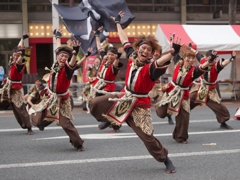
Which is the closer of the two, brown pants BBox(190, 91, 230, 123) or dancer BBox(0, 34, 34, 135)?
dancer BBox(0, 34, 34, 135)

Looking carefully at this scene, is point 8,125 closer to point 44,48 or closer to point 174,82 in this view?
point 174,82

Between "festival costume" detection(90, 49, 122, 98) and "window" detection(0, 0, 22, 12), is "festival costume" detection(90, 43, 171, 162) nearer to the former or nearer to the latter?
"festival costume" detection(90, 49, 122, 98)

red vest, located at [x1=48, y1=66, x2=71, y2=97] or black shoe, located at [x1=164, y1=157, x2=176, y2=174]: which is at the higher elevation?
red vest, located at [x1=48, y1=66, x2=71, y2=97]

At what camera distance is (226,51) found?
15508 mm

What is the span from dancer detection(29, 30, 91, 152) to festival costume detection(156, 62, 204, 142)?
5.69 ft

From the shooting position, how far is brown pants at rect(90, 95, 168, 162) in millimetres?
5355

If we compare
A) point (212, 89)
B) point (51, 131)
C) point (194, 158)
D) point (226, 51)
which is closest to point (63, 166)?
point (194, 158)

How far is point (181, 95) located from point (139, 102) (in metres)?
2.27

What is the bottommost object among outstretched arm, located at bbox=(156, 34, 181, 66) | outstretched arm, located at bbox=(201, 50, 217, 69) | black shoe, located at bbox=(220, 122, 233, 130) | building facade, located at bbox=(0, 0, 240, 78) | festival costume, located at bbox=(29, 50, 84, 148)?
black shoe, located at bbox=(220, 122, 233, 130)

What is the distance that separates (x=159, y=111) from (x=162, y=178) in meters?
2.91

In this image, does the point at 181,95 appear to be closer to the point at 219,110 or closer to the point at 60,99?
the point at 219,110

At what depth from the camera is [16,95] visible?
29.1ft

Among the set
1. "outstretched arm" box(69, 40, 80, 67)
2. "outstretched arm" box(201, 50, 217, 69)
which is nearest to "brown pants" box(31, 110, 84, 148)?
"outstretched arm" box(69, 40, 80, 67)

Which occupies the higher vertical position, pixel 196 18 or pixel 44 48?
pixel 196 18
